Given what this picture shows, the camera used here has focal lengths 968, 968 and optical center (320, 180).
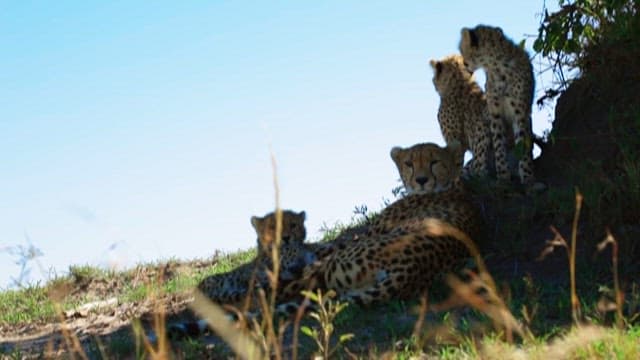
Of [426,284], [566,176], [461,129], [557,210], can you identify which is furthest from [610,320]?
[461,129]

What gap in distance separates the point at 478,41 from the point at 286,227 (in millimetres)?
2590

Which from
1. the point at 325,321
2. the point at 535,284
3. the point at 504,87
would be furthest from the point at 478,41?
the point at 325,321

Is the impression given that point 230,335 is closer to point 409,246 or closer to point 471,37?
point 409,246

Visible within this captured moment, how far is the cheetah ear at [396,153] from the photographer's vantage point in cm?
573

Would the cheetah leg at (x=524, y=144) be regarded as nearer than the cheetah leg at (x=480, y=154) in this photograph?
Yes

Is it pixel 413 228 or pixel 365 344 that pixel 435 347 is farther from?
pixel 413 228

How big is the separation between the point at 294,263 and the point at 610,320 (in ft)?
6.13

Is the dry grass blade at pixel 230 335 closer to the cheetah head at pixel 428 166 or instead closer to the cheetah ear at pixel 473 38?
the cheetah head at pixel 428 166

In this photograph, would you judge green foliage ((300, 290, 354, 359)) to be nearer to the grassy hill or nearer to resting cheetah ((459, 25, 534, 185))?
the grassy hill

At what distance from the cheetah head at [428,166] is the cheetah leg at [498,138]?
41.0 inches

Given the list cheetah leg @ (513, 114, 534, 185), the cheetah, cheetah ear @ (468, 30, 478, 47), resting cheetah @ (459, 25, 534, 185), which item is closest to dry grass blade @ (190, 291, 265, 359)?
the cheetah

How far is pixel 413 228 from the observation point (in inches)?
193

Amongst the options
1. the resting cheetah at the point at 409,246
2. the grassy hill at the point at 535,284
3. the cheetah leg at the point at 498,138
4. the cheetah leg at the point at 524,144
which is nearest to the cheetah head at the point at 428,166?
the resting cheetah at the point at 409,246

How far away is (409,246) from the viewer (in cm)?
470
